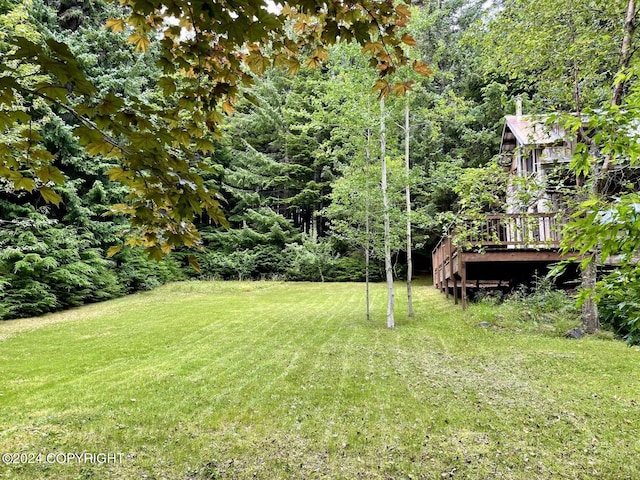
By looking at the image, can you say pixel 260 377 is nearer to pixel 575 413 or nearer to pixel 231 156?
pixel 575 413

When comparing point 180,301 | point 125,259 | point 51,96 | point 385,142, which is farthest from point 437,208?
point 51,96

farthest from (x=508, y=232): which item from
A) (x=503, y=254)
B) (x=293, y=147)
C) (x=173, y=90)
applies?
(x=293, y=147)

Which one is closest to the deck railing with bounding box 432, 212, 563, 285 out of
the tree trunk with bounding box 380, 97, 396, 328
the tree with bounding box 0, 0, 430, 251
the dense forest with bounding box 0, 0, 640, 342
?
the dense forest with bounding box 0, 0, 640, 342

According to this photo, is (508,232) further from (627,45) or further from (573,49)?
(627,45)

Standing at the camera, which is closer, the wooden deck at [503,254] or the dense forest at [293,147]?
the dense forest at [293,147]

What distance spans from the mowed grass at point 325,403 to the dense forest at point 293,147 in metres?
1.21

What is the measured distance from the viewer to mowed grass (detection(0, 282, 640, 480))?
10.1ft

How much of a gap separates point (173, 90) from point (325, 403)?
357 cm

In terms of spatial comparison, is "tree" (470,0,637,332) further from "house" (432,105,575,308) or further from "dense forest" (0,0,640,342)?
"house" (432,105,575,308)

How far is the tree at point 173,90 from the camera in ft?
4.88

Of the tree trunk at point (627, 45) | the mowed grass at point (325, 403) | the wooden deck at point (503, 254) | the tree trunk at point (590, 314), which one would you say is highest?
the tree trunk at point (627, 45)

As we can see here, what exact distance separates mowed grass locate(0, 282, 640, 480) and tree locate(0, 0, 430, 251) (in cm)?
231

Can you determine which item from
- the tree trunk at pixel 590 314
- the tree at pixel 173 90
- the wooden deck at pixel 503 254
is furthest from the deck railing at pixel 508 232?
the tree at pixel 173 90

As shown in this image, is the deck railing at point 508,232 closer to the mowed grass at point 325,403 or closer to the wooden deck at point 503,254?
the wooden deck at point 503,254
